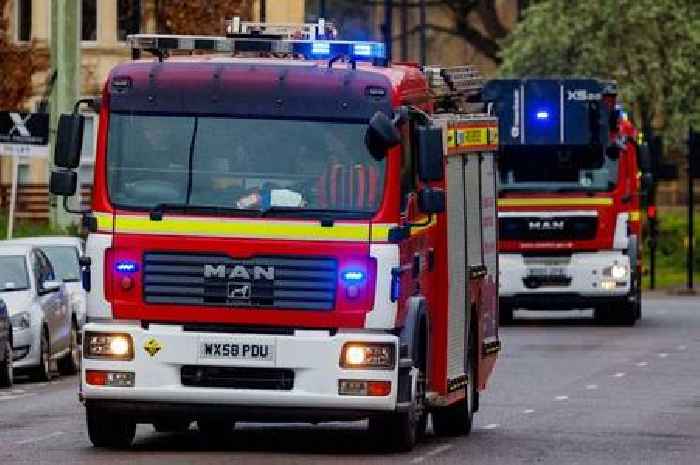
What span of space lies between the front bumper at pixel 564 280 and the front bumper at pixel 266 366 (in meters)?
22.2

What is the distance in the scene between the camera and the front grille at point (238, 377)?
17.1 metres

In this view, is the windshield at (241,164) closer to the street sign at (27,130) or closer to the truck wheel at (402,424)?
the truck wheel at (402,424)

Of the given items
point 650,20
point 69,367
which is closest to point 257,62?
point 69,367

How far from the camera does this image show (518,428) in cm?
2100

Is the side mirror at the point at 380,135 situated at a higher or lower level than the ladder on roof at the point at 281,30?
lower

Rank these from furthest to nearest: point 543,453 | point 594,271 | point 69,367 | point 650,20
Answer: point 650,20
point 594,271
point 69,367
point 543,453

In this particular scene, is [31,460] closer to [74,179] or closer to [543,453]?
[74,179]

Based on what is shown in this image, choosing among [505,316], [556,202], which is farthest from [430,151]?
Answer: [505,316]

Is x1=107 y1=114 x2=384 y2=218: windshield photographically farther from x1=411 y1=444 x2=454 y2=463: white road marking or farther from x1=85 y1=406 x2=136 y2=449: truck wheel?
x1=411 y1=444 x2=454 y2=463: white road marking

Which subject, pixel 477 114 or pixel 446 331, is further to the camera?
pixel 477 114

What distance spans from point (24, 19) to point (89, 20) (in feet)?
5.21

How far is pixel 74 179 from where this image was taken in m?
17.5

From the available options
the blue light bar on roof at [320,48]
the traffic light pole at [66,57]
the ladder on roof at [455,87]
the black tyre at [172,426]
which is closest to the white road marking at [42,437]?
the black tyre at [172,426]

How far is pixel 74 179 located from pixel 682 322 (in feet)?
88.0
